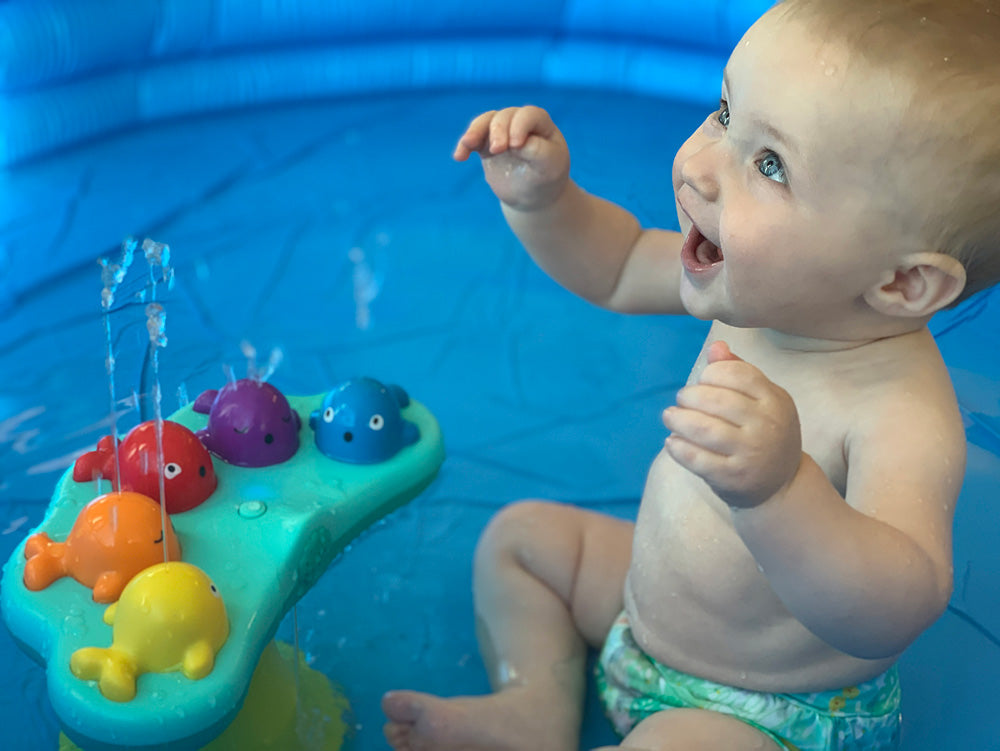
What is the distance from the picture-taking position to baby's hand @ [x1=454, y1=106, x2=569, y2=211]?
86 centimetres

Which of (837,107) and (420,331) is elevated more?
(837,107)

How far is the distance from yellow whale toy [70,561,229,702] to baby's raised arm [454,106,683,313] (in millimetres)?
396

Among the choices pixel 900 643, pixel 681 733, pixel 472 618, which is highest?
pixel 900 643

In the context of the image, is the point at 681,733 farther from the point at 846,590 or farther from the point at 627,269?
the point at 627,269

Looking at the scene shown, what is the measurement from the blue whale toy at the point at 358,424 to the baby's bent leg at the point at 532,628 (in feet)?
0.44

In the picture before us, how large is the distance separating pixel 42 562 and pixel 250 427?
0.67 feet

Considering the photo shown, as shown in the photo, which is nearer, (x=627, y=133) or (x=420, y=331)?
(x=420, y=331)

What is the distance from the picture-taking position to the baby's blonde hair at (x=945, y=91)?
0.62m

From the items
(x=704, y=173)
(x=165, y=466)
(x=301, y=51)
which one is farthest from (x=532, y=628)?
(x=301, y=51)

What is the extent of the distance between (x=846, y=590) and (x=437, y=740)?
0.40 metres

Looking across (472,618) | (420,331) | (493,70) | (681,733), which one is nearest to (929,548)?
(681,733)

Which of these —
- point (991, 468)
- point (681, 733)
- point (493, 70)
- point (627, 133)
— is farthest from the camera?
point (493, 70)

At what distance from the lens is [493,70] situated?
2352mm

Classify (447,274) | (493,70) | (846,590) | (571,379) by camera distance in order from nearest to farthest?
(846,590), (571,379), (447,274), (493,70)
